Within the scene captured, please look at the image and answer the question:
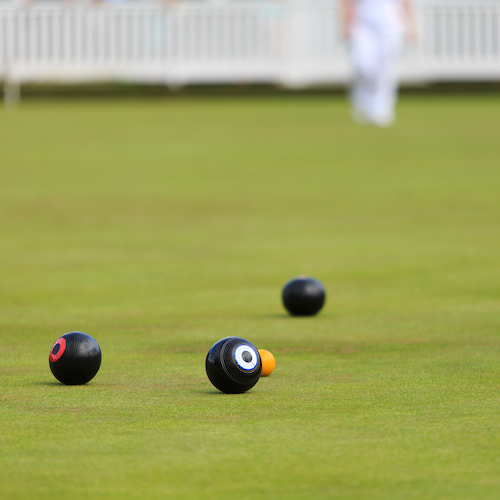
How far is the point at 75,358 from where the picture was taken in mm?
3480

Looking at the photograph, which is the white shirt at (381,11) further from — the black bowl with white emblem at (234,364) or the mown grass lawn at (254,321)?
the black bowl with white emblem at (234,364)

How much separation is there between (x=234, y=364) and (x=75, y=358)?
536mm

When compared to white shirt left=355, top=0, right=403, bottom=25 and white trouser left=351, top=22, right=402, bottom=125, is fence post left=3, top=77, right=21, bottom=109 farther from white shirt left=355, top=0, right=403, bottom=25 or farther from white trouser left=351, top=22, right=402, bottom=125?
white shirt left=355, top=0, right=403, bottom=25

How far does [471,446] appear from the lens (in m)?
2.80

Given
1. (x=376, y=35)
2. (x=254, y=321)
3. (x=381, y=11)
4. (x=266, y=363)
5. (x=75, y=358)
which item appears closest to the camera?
Result: (x=75, y=358)

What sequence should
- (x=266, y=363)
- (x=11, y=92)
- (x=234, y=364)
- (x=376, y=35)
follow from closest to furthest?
(x=234, y=364), (x=266, y=363), (x=376, y=35), (x=11, y=92)

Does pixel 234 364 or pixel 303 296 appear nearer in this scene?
pixel 234 364

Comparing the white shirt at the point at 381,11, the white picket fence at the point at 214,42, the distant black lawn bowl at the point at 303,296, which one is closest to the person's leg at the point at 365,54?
the white shirt at the point at 381,11

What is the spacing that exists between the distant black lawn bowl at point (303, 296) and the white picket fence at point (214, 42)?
59.5ft

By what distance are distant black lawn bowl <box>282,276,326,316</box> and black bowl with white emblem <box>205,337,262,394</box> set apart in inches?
62.8

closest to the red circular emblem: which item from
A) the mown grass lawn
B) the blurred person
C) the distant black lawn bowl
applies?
the mown grass lawn

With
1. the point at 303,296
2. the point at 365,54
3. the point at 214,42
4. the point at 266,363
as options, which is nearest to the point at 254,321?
the point at 303,296

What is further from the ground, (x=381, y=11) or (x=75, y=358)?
(x=381, y=11)

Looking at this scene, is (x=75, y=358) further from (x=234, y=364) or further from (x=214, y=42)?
(x=214, y=42)
